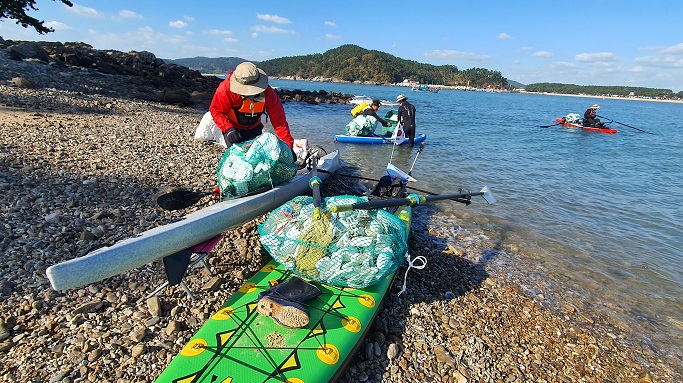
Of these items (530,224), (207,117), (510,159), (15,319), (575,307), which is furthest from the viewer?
(510,159)

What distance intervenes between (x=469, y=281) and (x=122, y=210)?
5290mm

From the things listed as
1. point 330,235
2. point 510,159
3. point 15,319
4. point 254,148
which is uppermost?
point 254,148

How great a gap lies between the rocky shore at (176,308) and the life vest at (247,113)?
1.71m

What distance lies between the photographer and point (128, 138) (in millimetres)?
9531

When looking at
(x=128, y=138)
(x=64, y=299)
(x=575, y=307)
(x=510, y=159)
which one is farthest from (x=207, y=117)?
(x=510, y=159)

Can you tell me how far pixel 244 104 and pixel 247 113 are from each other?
0.18 meters

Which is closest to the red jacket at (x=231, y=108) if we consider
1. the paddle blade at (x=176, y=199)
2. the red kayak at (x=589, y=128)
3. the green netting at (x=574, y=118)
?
the paddle blade at (x=176, y=199)

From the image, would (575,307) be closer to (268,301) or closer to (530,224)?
(530,224)

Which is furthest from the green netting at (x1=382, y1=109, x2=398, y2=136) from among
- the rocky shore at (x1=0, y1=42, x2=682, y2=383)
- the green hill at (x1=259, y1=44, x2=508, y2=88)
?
the green hill at (x1=259, y1=44, x2=508, y2=88)

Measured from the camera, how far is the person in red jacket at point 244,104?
5352 mm

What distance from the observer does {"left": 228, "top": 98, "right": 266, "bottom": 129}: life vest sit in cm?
581

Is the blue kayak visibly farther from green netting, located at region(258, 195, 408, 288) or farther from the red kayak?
the red kayak

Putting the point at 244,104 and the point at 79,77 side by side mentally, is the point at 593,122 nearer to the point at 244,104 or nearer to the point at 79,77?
the point at 244,104

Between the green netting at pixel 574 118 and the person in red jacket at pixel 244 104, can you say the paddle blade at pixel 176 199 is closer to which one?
the person in red jacket at pixel 244 104
